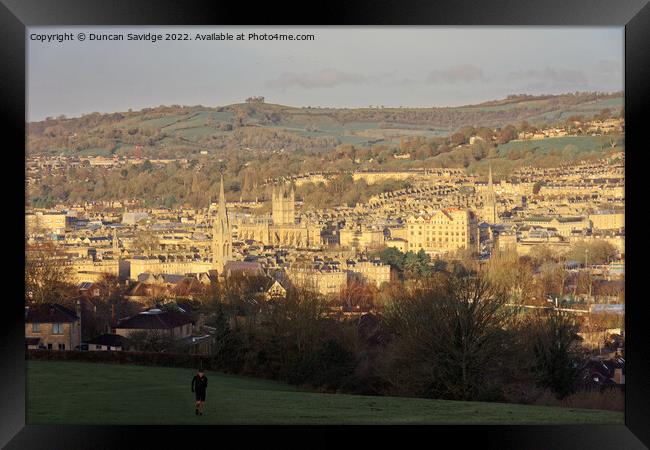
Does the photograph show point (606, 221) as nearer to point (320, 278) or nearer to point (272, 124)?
point (320, 278)

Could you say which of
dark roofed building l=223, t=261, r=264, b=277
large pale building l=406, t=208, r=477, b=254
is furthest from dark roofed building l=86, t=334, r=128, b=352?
large pale building l=406, t=208, r=477, b=254

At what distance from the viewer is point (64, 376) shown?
911 centimetres

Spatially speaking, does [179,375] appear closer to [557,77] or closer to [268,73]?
[268,73]

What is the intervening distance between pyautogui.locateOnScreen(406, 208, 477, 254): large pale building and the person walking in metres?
23.2

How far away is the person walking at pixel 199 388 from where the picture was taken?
571cm

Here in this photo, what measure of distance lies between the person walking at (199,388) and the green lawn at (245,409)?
0.22 feet

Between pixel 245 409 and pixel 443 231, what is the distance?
24.9m

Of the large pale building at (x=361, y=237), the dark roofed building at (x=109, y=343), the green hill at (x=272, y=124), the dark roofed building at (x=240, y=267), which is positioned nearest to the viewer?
the dark roofed building at (x=109, y=343)

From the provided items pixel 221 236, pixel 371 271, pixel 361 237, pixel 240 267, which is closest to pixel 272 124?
pixel 221 236

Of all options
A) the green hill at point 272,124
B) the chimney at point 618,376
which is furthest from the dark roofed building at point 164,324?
the green hill at point 272,124

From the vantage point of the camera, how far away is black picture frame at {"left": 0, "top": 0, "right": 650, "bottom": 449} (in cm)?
440

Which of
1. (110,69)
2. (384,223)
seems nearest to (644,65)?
(110,69)

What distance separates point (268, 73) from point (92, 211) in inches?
284

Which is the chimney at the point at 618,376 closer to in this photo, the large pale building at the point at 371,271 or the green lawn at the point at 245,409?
the green lawn at the point at 245,409
